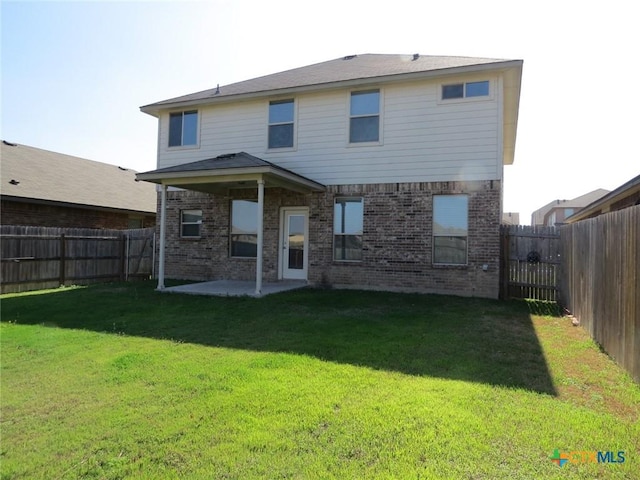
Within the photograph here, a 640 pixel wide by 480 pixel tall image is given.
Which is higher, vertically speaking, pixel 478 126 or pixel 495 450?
pixel 478 126

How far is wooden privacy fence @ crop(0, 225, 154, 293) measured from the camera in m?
11.0

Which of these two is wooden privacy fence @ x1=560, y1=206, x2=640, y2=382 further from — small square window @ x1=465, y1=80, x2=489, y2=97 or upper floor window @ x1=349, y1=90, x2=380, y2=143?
upper floor window @ x1=349, y1=90, x2=380, y2=143

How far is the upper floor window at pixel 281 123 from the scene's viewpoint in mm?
11898

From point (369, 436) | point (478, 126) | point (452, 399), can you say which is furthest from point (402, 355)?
point (478, 126)

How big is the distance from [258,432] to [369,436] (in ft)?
2.70

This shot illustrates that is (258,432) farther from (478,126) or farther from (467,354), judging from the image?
(478,126)

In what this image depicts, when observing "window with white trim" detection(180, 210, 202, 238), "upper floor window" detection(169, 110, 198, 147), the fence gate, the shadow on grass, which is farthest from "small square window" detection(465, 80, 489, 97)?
"window with white trim" detection(180, 210, 202, 238)

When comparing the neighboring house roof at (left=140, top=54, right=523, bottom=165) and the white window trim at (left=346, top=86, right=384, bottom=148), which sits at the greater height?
the neighboring house roof at (left=140, top=54, right=523, bottom=165)

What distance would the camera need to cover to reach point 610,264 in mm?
5172

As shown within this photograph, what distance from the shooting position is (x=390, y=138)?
→ 10781 mm

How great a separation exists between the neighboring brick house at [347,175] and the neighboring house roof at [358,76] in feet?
0.17

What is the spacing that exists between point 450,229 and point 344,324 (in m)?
4.89

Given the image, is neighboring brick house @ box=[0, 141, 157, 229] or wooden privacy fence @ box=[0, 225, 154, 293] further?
neighboring brick house @ box=[0, 141, 157, 229]

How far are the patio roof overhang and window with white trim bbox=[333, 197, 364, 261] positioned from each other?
2.59 ft
